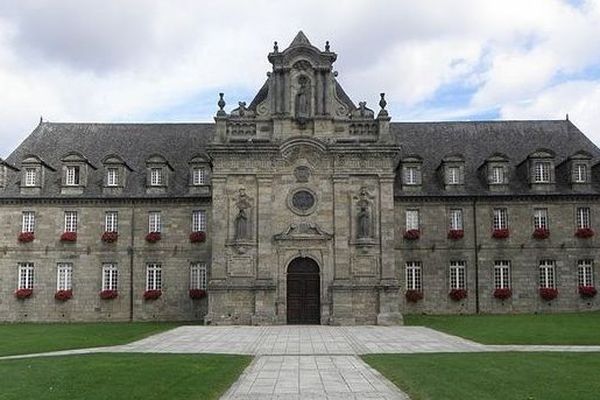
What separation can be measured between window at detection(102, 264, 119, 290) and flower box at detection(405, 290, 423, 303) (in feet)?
54.9

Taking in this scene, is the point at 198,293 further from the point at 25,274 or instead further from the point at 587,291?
the point at 587,291

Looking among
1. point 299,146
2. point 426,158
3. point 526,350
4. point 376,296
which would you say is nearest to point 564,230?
point 426,158

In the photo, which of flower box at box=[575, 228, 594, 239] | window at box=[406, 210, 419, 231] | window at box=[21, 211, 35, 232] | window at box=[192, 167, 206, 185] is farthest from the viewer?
window at box=[192, 167, 206, 185]

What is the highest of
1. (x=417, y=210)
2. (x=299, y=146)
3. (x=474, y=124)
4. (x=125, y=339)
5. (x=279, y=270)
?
(x=474, y=124)

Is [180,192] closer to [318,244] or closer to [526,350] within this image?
[318,244]

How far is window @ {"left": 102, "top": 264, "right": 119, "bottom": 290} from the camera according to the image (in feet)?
138

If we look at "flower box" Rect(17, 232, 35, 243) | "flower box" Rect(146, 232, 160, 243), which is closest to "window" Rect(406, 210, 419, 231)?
"flower box" Rect(146, 232, 160, 243)

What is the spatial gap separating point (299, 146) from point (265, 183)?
255 cm

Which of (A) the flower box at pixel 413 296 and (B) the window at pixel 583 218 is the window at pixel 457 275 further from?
(B) the window at pixel 583 218

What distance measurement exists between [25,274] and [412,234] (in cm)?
2232

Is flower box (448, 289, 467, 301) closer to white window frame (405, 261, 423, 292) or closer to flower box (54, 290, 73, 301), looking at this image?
white window frame (405, 261, 423, 292)

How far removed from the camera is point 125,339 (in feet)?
90.8

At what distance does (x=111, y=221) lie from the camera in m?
42.3

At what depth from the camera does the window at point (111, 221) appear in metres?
42.2
